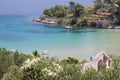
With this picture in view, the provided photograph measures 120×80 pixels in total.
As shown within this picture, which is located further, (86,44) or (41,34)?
(41,34)

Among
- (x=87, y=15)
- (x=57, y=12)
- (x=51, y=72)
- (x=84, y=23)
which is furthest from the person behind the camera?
(x=57, y=12)

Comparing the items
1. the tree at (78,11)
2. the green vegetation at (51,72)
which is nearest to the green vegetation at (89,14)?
the tree at (78,11)

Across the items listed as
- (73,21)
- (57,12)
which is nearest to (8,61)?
(73,21)

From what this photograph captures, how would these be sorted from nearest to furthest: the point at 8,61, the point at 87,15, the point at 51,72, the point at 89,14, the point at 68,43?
the point at 51,72, the point at 8,61, the point at 68,43, the point at 87,15, the point at 89,14

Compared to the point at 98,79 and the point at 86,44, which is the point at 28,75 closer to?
the point at 98,79

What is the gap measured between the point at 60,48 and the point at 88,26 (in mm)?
30823

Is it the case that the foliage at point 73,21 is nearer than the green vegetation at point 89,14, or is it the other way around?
the green vegetation at point 89,14

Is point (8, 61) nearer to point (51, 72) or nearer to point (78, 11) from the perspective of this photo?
point (51, 72)

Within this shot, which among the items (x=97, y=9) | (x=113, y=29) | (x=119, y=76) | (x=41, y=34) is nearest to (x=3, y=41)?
(x=41, y=34)

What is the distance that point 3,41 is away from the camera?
57.8 meters

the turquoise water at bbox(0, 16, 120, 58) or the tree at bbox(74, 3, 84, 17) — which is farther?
the tree at bbox(74, 3, 84, 17)

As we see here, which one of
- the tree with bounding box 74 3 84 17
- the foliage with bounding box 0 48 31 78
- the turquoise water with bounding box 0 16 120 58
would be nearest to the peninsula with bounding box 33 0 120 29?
the tree with bounding box 74 3 84 17

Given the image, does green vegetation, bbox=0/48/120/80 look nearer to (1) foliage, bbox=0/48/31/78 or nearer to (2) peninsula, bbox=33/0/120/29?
(1) foliage, bbox=0/48/31/78

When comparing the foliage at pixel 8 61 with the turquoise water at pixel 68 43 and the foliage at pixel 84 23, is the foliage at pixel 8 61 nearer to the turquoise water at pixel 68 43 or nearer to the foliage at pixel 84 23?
the turquoise water at pixel 68 43
